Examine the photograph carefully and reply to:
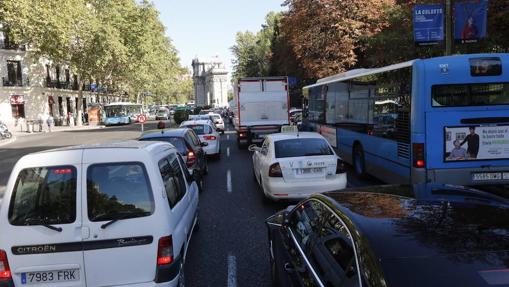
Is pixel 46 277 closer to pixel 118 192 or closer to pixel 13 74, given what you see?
pixel 118 192

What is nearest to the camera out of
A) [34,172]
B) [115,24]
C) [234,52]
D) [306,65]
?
[34,172]

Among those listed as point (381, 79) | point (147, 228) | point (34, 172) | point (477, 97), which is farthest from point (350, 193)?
point (381, 79)

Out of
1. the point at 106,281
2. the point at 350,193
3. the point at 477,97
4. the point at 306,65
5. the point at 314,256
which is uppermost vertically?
the point at 306,65

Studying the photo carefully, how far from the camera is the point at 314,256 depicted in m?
3.49

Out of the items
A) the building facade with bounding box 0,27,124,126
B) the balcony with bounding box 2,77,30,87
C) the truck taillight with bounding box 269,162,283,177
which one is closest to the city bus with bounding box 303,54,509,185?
the truck taillight with bounding box 269,162,283,177

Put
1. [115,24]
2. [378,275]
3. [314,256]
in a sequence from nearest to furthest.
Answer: [378,275], [314,256], [115,24]

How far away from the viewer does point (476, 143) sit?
8648 millimetres

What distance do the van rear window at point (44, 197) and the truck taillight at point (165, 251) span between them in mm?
813

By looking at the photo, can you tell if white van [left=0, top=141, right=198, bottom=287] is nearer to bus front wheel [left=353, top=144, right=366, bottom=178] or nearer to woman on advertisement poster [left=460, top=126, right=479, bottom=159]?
woman on advertisement poster [left=460, top=126, right=479, bottom=159]

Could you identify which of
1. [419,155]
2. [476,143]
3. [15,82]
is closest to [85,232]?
[419,155]

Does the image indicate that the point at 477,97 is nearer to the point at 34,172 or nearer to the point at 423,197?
the point at 423,197

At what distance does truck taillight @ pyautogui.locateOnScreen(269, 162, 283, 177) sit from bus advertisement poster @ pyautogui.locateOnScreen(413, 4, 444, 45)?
10979 mm

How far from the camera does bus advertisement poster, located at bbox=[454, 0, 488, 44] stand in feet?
Answer: 51.8

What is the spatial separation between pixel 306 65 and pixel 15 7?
25.7 metres
